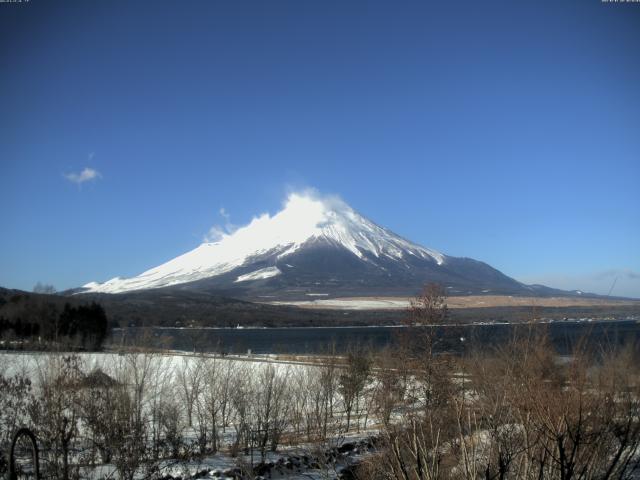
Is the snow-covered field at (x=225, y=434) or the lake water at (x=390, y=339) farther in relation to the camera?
the lake water at (x=390, y=339)

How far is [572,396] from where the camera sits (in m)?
7.04

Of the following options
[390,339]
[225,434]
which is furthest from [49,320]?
[390,339]

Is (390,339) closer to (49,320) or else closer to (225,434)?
(49,320)

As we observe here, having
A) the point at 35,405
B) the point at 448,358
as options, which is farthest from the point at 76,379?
the point at 448,358

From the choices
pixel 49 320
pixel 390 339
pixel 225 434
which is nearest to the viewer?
pixel 225 434

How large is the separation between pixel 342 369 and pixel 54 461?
18.8m

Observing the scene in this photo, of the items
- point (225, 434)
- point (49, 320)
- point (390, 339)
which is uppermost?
point (49, 320)

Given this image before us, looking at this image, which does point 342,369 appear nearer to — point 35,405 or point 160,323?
point 35,405

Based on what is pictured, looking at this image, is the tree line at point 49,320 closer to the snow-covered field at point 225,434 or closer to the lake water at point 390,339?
the lake water at point 390,339

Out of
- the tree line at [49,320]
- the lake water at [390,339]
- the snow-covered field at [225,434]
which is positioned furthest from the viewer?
the tree line at [49,320]

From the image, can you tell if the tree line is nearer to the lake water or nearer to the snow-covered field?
the lake water

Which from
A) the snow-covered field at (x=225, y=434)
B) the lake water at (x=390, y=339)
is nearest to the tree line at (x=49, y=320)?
the lake water at (x=390, y=339)

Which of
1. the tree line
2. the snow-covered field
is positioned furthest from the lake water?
the snow-covered field

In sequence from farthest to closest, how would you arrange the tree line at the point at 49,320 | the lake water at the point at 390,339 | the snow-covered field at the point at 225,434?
the tree line at the point at 49,320, the lake water at the point at 390,339, the snow-covered field at the point at 225,434
